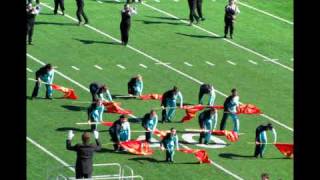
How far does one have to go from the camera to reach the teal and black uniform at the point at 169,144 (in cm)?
2323

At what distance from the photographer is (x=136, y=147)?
78.5 feet

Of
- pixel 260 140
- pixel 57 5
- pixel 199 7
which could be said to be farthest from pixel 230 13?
pixel 260 140

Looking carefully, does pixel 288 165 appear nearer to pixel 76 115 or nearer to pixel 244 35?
pixel 76 115

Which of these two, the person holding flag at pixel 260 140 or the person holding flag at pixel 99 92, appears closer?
the person holding flag at pixel 260 140

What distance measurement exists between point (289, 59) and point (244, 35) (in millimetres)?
2744

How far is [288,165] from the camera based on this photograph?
24188mm

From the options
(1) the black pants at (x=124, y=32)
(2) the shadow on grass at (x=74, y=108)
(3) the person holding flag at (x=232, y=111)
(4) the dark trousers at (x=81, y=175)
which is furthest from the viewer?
(1) the black pants at (x=124, y=32)

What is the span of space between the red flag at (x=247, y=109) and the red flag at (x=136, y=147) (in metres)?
5.05

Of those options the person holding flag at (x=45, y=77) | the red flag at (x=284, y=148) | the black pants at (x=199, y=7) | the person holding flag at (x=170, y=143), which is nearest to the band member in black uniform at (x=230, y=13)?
the black pants at (x=199, y=7)

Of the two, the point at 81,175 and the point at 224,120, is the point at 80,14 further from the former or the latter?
the point at 81,175

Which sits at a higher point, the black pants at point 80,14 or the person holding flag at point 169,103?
the black pants at point 80,14

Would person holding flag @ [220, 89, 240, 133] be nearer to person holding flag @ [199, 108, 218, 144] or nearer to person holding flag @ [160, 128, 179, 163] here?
person holding flag @ [199, 108, 218, 144]

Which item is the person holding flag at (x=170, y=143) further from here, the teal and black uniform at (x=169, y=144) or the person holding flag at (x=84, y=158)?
the person holding flag at (x=84, y=158)
